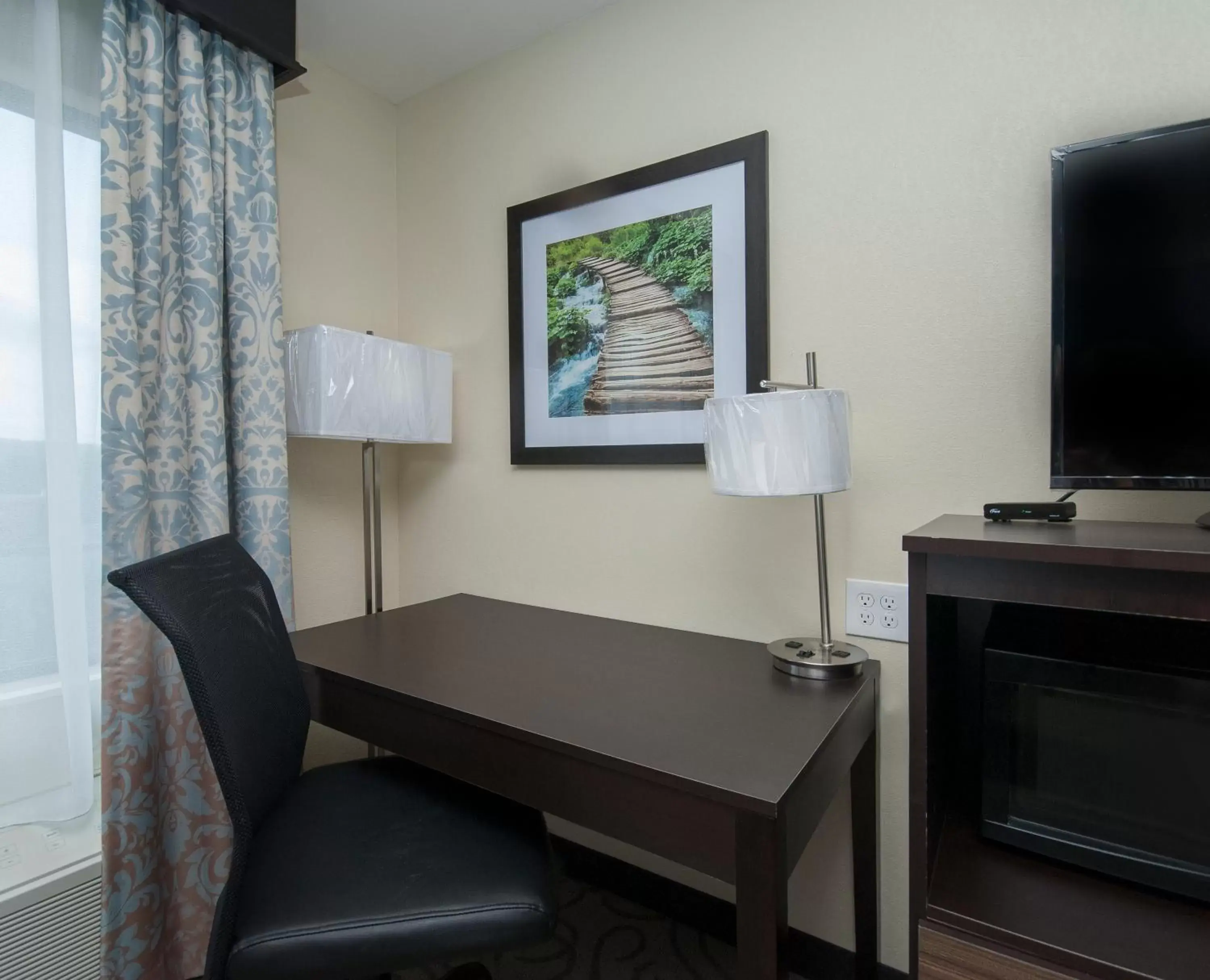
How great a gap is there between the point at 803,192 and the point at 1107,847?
131cm

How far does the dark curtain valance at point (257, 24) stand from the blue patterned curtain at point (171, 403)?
0.04m

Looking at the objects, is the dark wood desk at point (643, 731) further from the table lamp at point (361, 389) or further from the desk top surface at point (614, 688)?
the table lamp at point (361, 389)

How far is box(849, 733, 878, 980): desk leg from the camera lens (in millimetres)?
1279

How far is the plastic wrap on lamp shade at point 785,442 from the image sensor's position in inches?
40.9

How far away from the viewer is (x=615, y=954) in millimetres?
1490

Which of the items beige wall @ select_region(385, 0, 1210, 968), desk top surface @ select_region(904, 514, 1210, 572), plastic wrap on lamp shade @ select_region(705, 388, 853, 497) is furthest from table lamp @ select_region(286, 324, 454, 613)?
desk top surface @ select_region(904, 514, 1210, 572)

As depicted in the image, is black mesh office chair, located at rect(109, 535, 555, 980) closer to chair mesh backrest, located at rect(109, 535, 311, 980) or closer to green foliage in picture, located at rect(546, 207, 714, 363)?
chair mesh backrest, located at rect(109, 535, 311, 980)

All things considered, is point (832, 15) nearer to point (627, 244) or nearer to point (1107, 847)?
point (627, 244)

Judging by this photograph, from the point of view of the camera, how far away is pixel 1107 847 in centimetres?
90

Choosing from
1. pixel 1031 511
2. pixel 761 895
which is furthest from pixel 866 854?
pixel 1031 511

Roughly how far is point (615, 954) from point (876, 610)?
3.35ft

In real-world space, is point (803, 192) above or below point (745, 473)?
above

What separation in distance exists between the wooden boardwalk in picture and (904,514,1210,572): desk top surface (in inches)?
28.0

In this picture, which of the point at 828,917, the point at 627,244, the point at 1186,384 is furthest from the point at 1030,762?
the point at 627,244
